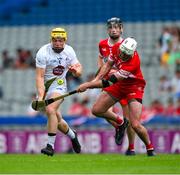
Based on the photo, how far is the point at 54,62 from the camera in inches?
579

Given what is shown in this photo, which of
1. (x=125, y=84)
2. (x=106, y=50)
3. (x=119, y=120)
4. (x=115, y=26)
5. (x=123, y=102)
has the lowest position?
(x=119, y=120)

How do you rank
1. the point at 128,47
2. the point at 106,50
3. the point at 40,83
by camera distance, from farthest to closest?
the point at 106,50
the point at 40,83
the point at 128,47

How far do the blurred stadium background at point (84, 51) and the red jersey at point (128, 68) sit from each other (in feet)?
16.8

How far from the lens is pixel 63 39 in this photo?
14602mm

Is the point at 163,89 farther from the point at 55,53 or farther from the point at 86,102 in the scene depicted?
the point at 55,53

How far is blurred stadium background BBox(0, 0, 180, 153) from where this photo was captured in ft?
66.4

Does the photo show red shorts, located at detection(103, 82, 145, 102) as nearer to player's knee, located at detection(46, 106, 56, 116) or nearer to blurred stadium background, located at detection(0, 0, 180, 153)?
player's knee, located at detection(46, 106, 56, 116)

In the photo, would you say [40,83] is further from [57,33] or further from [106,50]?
[106,50]

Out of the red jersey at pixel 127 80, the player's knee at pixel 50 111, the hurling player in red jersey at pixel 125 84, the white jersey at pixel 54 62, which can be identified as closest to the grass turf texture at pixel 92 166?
the player's knee at pixel 50 111

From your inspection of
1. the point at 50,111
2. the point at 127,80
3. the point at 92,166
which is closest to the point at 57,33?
the point at 50,111

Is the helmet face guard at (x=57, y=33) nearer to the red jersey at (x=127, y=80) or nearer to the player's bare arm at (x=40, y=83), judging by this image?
the player's bare arm at (x=40, y=83)

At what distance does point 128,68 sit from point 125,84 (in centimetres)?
50

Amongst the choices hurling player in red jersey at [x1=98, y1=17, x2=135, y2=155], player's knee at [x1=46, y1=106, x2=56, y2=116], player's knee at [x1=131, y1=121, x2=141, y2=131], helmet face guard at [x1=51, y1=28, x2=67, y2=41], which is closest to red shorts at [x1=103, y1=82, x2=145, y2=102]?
hurling player in red jersey at [x1=98, y1=17, x2=135, y2=155]

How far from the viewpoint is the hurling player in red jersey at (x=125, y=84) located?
14328 mm
